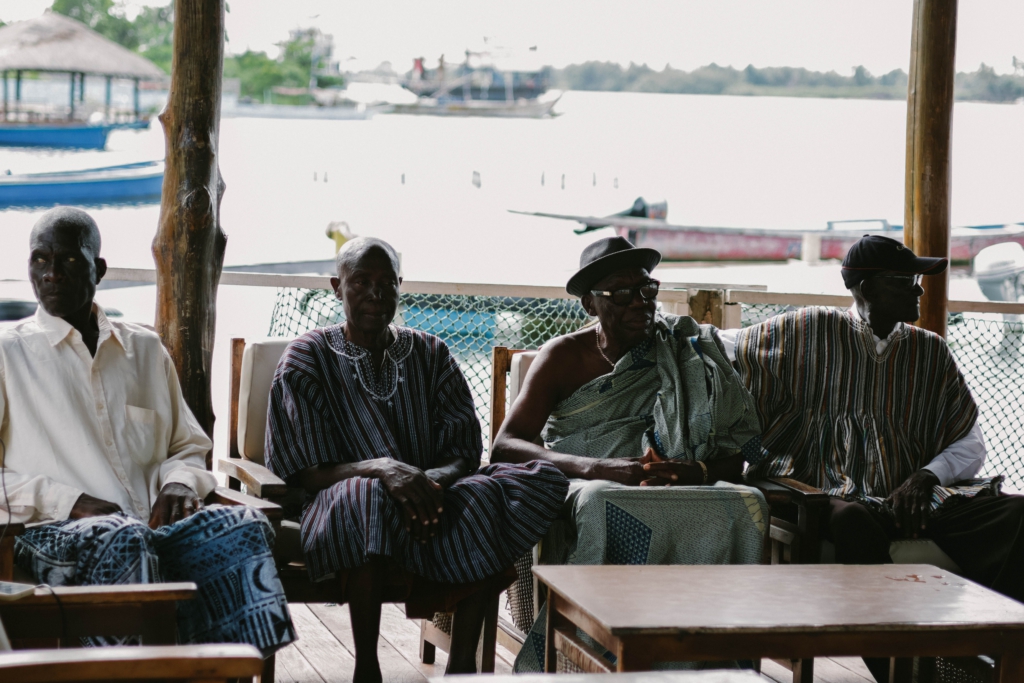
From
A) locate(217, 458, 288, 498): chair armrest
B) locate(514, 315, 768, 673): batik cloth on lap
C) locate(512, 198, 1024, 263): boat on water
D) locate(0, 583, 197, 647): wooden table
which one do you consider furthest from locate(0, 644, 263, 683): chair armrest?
locate(512, 198, 1024, 263): boat on water

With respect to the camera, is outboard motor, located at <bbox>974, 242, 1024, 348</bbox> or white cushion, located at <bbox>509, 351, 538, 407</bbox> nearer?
white cushion, located at <bbox>509, 351, 538, 407</bbox>

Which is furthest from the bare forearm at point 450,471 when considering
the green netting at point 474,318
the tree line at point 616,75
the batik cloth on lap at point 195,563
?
the tree line at point 616,75

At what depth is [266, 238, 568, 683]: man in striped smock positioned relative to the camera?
8.80 ft

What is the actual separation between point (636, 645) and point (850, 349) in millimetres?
1816

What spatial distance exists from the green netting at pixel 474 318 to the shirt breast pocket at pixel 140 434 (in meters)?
1.44

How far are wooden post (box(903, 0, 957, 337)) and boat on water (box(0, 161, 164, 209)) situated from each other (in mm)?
19477

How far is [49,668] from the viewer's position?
4.77 ft

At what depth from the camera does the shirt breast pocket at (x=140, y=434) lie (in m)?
2.81

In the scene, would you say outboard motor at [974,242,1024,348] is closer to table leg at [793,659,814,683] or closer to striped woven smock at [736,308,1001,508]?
striped woven smock at [736,308,1001,508]

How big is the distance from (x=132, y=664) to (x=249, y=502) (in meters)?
1.16

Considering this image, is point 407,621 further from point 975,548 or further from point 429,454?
point 975,548

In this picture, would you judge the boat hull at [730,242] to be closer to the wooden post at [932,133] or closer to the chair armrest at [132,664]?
the wooden post at [932,133]

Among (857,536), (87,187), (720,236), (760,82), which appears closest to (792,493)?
(857,536)

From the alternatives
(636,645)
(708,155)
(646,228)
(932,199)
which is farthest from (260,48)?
(636,645)
